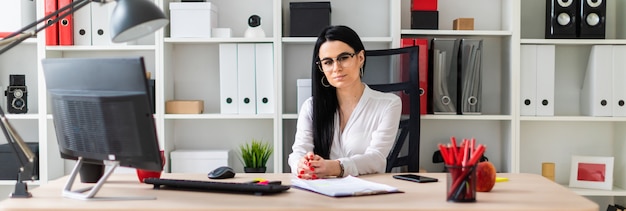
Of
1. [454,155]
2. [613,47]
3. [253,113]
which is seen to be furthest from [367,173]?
[613,47]

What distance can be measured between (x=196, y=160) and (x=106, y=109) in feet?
6.13

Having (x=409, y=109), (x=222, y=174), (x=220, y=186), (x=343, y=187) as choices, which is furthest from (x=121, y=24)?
(x=409, y=109)

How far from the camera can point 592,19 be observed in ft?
11.6

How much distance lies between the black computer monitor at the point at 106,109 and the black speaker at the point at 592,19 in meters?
2.50

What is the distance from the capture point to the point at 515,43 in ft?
11.6

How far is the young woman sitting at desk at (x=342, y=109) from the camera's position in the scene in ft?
9.43

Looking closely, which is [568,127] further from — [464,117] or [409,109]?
[409,109]

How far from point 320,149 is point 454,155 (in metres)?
1.13

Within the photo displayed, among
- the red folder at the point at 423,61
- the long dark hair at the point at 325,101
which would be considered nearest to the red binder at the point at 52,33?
the long dark hair at the point at 325,101

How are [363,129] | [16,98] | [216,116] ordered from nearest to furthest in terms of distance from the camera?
[363,129] → [216,116] → [16,98]

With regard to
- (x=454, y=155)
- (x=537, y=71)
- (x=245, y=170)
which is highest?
(x=537, y=71)

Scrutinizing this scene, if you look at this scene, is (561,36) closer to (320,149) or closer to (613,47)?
(613,47)

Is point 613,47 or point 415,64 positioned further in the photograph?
point 613,47

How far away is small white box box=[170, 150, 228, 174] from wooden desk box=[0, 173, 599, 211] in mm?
1573
